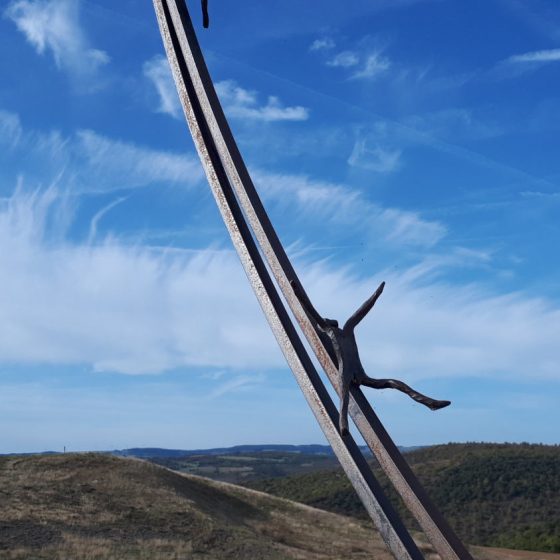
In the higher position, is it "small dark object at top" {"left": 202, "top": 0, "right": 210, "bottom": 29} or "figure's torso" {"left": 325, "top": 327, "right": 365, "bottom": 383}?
"small dark object at top" {"left": 202, "top": 0, "right": 210, "bottom": 29}

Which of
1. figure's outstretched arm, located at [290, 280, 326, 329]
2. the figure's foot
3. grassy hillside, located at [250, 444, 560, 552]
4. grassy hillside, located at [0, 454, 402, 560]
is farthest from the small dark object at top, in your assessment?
grassy hillside, located at [250, 444, 560, 552]

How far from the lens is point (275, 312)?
4.31 meters

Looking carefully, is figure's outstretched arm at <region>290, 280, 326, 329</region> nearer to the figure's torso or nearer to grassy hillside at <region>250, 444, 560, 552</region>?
the figure's torso

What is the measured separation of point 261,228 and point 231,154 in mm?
482

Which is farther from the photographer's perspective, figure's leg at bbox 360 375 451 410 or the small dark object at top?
the small dark object at top

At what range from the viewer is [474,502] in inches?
1382

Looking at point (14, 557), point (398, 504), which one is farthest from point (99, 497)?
point (398, 504)

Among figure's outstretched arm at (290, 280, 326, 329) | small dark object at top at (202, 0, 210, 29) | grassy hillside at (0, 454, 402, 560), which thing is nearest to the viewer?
figure's outstretched arm at (290, 280, 326, 329)

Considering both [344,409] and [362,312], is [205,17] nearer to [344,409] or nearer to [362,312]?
[362,312]

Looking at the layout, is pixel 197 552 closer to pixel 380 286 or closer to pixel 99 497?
pixel 99 497


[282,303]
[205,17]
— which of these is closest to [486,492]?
[205,17]

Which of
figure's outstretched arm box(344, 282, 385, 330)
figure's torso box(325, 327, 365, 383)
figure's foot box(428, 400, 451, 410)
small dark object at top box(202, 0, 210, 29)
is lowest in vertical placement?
figure's foot box(428, 400, 451, 410)

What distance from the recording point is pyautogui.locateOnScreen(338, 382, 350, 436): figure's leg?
390 centimetres

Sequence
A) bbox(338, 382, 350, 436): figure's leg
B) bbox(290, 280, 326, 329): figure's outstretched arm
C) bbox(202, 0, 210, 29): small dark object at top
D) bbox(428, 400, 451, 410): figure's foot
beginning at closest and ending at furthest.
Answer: bbox(428, 400, 451, 410): figure's foot
bbox(338, 382, 350, 436): figure's leg
bbox(290, 280, 326, 329): figure's outstretched arm
bbox(202, 0, 210, 29): small dark object at top
